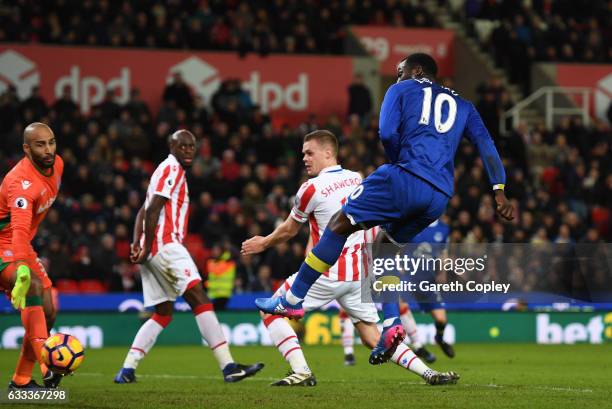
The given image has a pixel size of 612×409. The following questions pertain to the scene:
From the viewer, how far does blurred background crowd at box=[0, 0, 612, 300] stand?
69.3 feet

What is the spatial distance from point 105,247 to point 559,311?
26.4ft

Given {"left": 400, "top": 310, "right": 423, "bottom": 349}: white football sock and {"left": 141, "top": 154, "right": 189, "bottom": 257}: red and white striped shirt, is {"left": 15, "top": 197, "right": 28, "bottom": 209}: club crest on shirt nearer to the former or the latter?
{"left": 141, "top": 154, "right": 189, "bottom": 257}: red and white striped shirt

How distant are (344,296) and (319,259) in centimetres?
164

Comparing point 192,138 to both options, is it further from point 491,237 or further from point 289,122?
point 289,122

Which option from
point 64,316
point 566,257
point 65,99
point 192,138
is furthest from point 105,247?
point 566,257

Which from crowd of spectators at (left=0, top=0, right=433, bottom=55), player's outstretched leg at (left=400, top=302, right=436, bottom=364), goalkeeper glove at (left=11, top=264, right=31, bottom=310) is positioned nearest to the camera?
goalkeeper glove at (left=11, top=264, right=31, bottom=310)

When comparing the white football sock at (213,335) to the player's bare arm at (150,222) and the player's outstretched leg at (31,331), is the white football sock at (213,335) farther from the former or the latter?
the player's outstretched leg at (31,331)

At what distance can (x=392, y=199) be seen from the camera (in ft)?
28.3

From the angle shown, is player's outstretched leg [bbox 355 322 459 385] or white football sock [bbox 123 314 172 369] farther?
white football sock [bbox 123 314 172 369]

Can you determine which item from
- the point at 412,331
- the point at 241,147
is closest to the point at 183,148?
the point at 412,331

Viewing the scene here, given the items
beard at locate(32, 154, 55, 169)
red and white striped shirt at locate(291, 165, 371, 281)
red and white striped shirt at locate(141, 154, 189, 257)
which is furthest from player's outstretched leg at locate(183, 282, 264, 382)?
beard at locate(32, 154, 55, 169)

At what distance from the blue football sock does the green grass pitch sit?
88 cm

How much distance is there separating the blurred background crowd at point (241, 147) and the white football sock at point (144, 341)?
27.7 ft

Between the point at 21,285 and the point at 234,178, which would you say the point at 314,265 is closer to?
the point at 21,285
